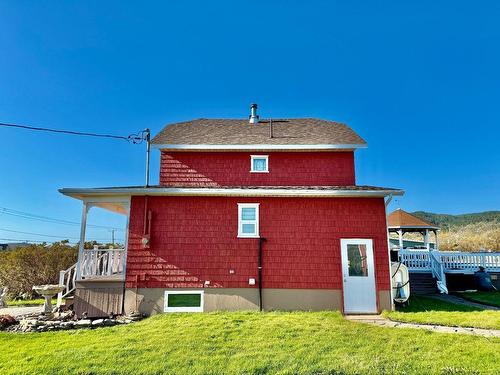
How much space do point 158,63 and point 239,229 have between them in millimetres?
14274

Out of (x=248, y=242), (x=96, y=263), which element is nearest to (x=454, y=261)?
(x=248, y=242)

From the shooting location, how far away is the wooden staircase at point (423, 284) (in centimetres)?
1364

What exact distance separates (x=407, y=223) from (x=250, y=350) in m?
15.3

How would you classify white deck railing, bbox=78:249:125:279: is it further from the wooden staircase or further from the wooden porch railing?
the wooden staircase

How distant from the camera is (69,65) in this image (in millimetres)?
15648

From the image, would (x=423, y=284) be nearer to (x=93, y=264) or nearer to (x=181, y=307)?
(x=181, y=307)

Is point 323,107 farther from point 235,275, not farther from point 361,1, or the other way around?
point 235,275

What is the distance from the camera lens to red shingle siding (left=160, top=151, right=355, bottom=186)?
37.7 feet

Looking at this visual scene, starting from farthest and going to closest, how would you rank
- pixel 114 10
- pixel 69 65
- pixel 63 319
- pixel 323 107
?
pixel 323 107
pixel 69 65
pixel 114 10
pixel 63 319

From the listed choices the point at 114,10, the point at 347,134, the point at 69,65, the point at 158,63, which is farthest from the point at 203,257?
the point at 158,63

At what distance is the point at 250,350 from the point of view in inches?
231

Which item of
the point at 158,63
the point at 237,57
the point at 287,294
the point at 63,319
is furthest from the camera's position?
the point at 237,57

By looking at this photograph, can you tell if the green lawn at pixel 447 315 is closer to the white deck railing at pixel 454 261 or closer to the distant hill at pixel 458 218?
the white deck railing at pixel 454 261

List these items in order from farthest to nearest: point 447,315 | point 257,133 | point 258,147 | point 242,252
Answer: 1. point 257,133
2. point 258,147
3. point 242,252
4. point 447,315
